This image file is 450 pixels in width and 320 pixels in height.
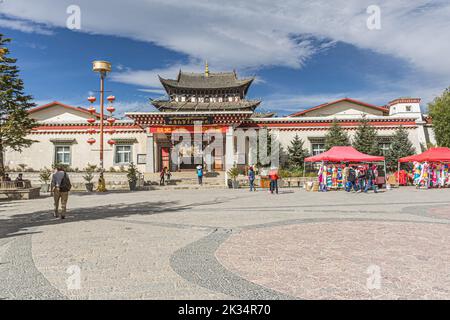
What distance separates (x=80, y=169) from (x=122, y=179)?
737 centimetres

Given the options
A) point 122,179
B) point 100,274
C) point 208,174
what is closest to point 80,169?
point 122,179

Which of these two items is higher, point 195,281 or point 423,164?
point 423,164

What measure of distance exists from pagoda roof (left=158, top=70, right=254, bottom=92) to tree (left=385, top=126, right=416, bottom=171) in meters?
15.6

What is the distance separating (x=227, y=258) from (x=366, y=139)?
2634 cm

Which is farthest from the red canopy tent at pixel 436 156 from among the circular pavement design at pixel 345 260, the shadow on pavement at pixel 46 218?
the shadow on pavement at pixel 46 218

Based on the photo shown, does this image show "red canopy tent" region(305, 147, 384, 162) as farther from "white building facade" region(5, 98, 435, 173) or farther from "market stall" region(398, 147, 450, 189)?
"white building facade" region(5, 98, 435, 173)

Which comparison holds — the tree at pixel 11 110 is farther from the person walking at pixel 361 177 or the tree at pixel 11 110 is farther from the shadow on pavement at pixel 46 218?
the person walking at pixel 361 177

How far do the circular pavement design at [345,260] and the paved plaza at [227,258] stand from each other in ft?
0.04

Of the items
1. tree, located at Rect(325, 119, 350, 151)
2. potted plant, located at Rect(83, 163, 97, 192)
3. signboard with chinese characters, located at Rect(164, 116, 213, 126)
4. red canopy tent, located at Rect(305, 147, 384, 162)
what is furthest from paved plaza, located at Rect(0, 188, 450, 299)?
tree, located at Rect(325, 119, 350, 151)

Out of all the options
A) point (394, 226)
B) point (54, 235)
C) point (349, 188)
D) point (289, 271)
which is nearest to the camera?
point (289, 271)

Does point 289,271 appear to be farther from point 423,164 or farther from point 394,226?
point 423,164

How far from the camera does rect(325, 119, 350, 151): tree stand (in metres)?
27.8

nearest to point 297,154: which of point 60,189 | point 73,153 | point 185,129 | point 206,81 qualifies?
point 185,129
